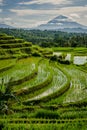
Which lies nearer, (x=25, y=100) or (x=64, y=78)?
(x=25, y=100)

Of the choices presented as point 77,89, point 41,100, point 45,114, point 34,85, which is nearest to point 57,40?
point 77,89

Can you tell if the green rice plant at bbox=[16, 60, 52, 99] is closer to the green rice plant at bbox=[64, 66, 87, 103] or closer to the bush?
the green rice plant at bbox=[64, 66, 87, 103]

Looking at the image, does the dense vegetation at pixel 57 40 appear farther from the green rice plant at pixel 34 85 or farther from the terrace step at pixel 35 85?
the green rice plant at pixel 34 85

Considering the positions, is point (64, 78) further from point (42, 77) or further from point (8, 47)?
point (8, 47)

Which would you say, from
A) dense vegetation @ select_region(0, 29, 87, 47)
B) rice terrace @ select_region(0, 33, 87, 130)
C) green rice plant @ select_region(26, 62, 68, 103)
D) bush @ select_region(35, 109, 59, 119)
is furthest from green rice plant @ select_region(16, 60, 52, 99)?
dense vegetation @ select_region(0, 29, 87, 47)

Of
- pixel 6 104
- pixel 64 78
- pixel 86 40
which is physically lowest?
pixel 86 40

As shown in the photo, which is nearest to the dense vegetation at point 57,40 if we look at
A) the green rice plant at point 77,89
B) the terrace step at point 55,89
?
the green rice plant at point 77,89

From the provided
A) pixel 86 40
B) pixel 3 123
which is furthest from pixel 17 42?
pixel 86 40

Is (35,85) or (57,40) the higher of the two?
(35,85)

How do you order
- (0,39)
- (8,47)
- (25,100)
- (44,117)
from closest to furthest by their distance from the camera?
(44,117) → (25,100) → (8,47) → (0,39)

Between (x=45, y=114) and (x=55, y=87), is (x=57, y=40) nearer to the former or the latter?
(x=55, y=87)

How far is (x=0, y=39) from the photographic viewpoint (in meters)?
39.9

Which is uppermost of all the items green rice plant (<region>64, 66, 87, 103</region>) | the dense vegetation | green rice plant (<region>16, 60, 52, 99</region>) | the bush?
the bush

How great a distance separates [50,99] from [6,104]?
159 inches
